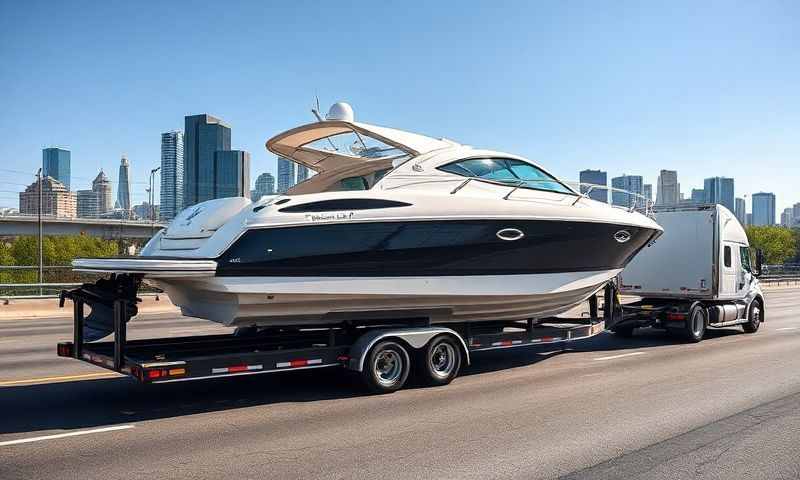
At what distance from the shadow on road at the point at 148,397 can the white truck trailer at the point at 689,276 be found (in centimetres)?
552

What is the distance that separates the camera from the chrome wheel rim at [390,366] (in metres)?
8.77

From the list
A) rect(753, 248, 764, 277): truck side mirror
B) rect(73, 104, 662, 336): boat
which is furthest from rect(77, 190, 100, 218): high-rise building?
rect(753, 248, 764, 277): truck side mirror

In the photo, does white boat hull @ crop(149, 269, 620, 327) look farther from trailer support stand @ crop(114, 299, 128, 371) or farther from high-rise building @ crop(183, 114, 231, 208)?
high-rise building @ crop(183, 114, 231, 208)

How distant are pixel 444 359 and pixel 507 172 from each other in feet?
10.4

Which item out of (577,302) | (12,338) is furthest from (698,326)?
(12,338)

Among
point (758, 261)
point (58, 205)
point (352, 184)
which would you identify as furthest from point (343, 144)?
point (58, 205)

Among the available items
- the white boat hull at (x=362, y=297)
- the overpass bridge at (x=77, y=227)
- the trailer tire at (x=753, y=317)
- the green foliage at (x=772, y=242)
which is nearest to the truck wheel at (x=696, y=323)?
the trailer tire at (x=753, y=317)

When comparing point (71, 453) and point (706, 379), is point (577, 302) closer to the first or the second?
point (706, 379)

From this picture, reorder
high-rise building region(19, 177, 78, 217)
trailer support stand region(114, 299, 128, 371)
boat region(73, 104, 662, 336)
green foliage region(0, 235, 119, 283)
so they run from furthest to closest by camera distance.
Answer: high-rise building region(19, 177, 78, 217), green foliage region(0, 235, 119, 283), boat region(73, 104, 662, 336), trailer support stand region(114, 299, 128, 371)

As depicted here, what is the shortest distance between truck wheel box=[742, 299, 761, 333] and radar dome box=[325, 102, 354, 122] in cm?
1177

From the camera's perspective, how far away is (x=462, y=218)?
367 inches

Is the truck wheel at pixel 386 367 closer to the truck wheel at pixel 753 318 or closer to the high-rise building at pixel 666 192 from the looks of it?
the high-rise building at pixel 666 192

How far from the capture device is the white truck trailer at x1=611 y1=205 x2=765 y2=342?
14828 millimetres

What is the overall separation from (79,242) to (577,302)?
4910 centimetres
